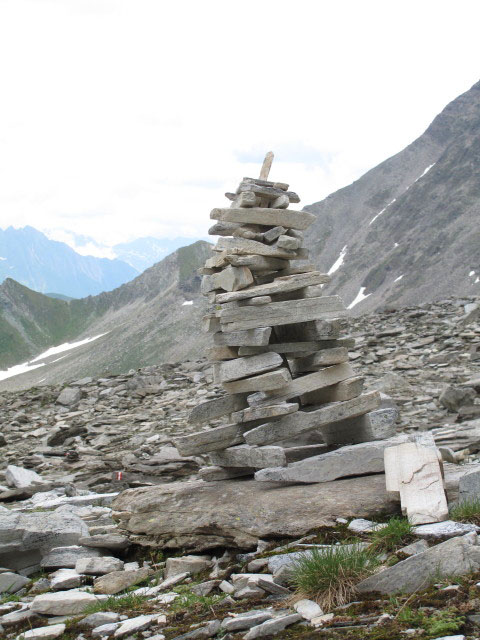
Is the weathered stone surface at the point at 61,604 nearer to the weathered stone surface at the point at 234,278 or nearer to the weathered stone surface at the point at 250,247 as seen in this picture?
the weathered stone surface at the point at 234,278

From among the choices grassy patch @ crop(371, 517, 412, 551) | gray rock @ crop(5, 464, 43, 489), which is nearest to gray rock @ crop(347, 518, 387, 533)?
grassy patch @ crop(371, 517, 412, 551)

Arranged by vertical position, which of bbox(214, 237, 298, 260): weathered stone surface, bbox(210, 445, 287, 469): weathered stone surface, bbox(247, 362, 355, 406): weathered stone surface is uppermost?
bbox(214, 237, 298, 260): weathered stone surface

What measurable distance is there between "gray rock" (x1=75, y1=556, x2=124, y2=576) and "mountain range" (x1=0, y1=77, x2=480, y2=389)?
3695 inches

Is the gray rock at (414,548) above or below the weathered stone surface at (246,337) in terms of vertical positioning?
below

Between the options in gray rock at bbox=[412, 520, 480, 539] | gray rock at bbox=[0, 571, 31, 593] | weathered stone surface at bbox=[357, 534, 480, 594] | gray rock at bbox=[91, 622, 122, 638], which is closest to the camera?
weathered stone surface at bbox=[357, 534, 480, 594]

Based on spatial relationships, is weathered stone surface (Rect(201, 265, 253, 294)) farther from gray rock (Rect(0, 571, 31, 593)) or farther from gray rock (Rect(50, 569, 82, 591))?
gray rock (Rect(0, 571, 31, 593))

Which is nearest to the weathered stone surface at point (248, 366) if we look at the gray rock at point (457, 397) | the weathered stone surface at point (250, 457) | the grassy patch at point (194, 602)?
the weathered stone surface at point (250, 457)

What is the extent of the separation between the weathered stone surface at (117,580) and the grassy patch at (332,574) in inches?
102

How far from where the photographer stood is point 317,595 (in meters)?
6.03

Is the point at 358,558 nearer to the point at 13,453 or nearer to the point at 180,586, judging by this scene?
the point at 180,586

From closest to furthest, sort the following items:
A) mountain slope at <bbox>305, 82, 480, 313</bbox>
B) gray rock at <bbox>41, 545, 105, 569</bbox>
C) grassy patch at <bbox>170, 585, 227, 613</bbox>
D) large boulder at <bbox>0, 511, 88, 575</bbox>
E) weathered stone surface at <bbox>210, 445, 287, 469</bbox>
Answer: grassy patch at <bbox>170, 585, 227, 613</bbox> < gray rock at <bbox>41, 545, 105, 569</bbox> < large boulder at <bbox>0, 511, 88, 575</bbox> < weathered stone surface at <bbox>210, 445, 287, 469</bbox> < mountain slope at <bbox>305, 82, 480, 313</bbox>

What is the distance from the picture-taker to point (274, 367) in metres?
10.2

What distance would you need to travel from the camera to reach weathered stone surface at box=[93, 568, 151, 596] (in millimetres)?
7812

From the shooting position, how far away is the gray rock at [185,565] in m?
8.09
